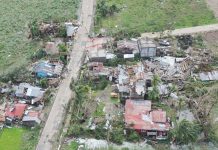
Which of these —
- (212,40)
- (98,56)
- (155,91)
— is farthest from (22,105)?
(212,40)

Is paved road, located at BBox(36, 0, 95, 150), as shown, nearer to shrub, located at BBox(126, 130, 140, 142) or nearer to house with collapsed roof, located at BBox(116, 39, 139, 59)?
house with collapsed roof, located at BBox(116, 39, 139, 59)

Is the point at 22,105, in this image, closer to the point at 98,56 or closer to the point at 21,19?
the point at 98,56

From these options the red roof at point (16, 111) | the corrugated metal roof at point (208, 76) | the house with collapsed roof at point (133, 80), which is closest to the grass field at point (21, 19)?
the red roof at point (16, 111)

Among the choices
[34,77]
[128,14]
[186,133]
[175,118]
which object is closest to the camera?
[186,133]

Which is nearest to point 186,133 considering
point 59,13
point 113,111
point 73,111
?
point 113,111

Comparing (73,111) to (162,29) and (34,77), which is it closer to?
(34,77)

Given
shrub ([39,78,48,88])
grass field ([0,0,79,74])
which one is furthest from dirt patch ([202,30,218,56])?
shrub ([39,78,48,88])
